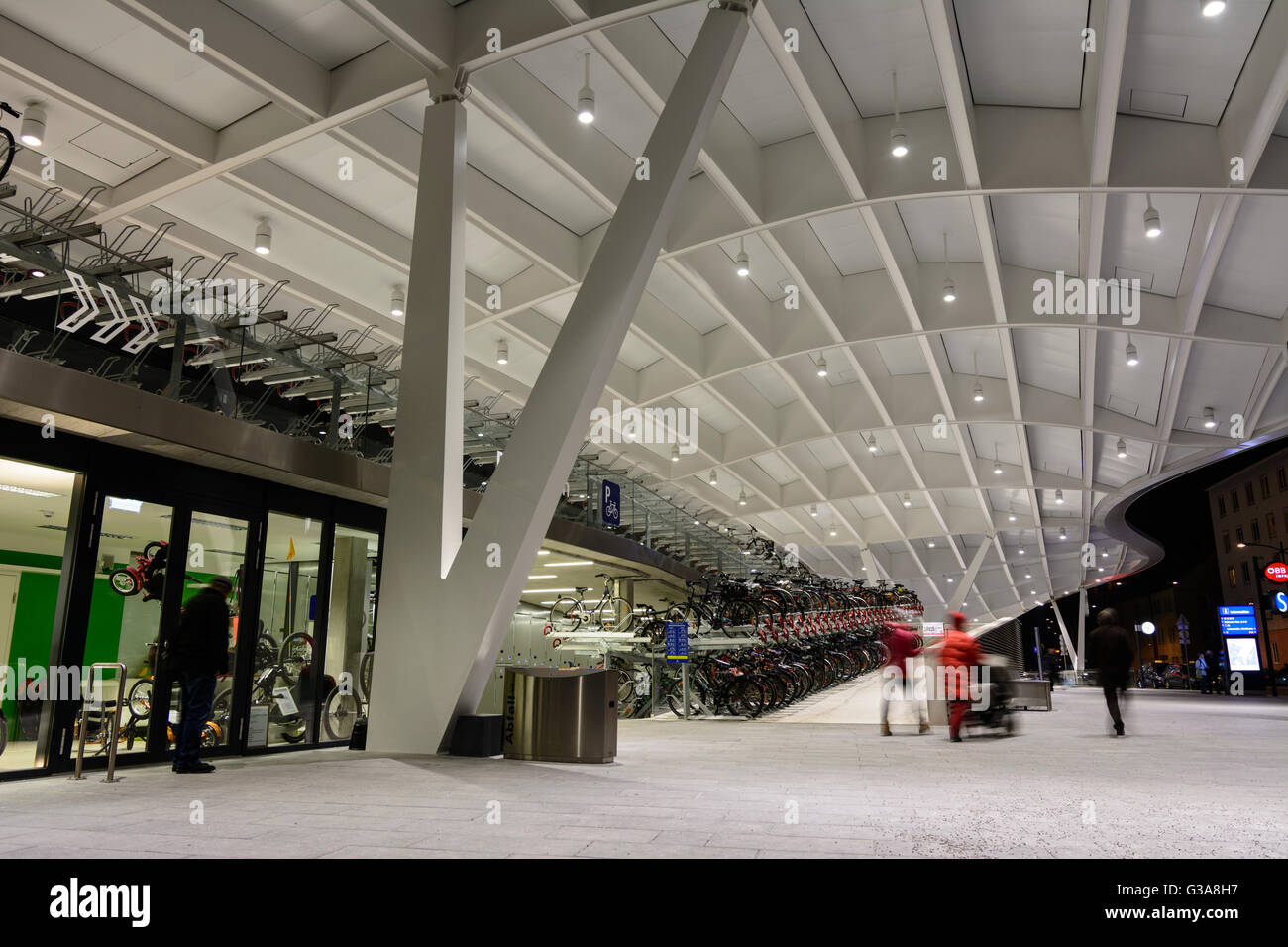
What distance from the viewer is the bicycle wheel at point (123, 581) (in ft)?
25.3

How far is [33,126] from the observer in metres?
10.3

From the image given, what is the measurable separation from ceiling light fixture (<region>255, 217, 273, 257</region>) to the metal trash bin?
8.24 m

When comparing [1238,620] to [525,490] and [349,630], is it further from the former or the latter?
[349,630]

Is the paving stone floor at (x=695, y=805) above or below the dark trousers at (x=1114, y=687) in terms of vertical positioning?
below

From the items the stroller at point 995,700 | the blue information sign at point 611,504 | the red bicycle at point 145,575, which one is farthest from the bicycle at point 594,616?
the red bicycle at point 145,575

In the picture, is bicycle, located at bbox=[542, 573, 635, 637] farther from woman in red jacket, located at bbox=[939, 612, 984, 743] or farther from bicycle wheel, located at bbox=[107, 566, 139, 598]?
bicycle wheel, located at bbox=[107, 566, 139, 598]

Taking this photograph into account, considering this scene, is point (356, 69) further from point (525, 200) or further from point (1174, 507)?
point (1174, 507)

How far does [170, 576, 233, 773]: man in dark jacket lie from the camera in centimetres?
713

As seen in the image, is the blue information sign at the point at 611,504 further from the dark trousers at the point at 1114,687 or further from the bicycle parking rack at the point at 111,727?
the bicycle parking rack at the point at 111,727

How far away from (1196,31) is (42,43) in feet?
43.4

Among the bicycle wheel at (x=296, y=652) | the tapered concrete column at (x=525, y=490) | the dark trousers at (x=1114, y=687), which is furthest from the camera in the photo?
the dark trousers at (x=1114, y=687)

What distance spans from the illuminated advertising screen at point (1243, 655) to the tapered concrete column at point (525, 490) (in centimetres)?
2726

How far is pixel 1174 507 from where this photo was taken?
3519 centimetres

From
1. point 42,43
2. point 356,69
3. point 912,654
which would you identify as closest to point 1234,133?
point 912,654
